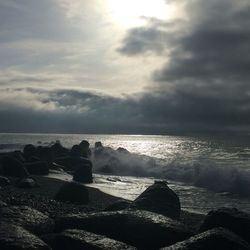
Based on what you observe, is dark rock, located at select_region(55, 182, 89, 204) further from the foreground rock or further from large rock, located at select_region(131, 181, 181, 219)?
the foreground rock

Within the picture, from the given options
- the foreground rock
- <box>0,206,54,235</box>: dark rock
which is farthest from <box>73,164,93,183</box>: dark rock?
the foreground rock

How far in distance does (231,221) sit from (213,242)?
236 cm

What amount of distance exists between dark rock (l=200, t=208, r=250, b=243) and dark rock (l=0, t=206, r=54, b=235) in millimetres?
3919

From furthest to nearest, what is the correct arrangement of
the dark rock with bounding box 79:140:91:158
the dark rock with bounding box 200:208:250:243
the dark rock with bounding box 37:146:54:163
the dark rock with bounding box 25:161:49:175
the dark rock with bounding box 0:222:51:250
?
the dark rock with bounding box 79:140:91:158 < the dark rock with bounding box 37:146:54:163 < the dark rock with bounding box 25:161:49:175 < the dark rock with bounding box 200:208:250:243 < the dark rock with bounding box 0:222:51:250

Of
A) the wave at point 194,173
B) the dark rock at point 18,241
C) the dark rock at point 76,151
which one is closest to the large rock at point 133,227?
the dark rock at point 18,241

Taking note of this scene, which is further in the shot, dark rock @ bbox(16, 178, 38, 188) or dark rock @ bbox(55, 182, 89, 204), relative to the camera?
dark rock @ bbox(16, 178, 38, 188)

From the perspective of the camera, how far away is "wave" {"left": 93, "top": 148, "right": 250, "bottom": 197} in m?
27.4

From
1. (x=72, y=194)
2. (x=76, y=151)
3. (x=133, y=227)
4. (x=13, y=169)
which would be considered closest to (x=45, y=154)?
(x=76, y=151)

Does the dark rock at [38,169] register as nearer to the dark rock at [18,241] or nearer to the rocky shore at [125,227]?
the rocky shore at [125,227]

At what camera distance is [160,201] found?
48.9 feet

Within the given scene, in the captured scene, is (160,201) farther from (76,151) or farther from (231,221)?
(76,151)

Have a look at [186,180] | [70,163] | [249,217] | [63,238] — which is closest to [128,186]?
[186,180]

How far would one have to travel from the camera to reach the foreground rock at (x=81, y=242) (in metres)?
9.14

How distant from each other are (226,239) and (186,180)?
24153mm
